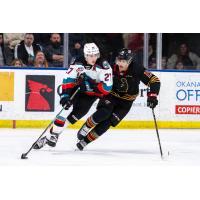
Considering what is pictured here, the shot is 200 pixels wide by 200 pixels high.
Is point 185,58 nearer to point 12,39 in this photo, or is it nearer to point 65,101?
point 12,39

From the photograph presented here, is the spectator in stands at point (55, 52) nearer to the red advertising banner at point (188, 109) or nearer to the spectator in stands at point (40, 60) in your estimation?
the spectator in stands at point (40, 60)

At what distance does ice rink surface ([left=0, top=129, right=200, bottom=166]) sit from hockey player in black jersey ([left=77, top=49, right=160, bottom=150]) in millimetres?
262

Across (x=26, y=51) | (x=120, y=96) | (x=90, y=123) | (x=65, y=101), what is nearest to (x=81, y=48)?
(x=26, y=51)

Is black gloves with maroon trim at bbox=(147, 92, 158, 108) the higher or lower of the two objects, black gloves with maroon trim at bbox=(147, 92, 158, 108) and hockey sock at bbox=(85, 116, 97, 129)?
the higher

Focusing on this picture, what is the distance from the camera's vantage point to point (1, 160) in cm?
684

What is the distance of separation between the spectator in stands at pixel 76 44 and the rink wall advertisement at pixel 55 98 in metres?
0.55

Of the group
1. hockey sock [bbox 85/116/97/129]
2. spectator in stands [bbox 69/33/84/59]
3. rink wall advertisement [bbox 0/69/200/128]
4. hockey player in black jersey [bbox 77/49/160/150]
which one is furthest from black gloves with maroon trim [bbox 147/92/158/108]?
spectator in stands [bbox 69/33/84/59]

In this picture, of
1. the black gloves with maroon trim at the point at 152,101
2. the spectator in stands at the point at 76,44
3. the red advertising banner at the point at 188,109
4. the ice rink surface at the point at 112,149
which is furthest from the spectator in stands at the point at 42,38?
the black gloves with maroon trim at the point at 152,101

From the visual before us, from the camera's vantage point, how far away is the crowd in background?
35.8 ft

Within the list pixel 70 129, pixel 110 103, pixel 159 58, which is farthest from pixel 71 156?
pixel 159 58

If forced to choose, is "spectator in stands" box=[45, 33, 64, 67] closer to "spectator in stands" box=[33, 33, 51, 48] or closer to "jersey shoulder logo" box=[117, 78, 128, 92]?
"spectator in stands" box=[33, 33, 51, 48]

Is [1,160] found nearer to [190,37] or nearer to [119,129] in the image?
[119,129]

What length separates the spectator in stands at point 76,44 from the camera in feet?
36.3

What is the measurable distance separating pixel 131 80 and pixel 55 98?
124 inches
